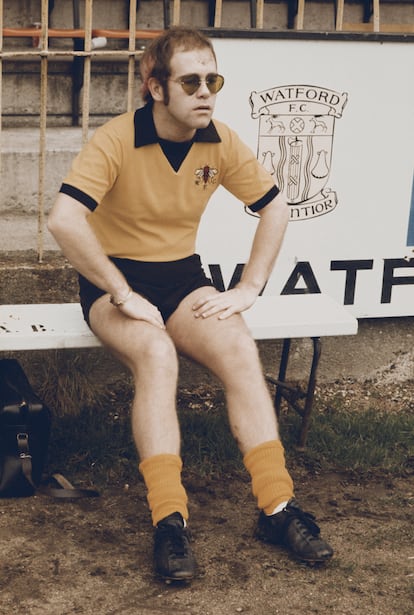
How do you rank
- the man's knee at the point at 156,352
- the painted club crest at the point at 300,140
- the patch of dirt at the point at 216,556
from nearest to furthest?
the patch of dirt at the point at 216,556 < the man's knee at the point at 156,352 < the painted club crest at the point at 300,140

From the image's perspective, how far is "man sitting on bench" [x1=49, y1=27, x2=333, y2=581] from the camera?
3.54 m

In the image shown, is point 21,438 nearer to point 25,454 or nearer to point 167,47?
point 25,454

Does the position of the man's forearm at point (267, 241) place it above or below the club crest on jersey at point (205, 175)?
below

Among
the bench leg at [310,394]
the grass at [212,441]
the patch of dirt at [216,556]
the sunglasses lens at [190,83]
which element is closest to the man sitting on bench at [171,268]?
the sunglasses lens at [190,83]

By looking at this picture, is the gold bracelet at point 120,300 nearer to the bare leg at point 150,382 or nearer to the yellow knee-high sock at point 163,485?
the bare leg at point 150,382

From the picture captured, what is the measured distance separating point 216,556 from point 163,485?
0.34m

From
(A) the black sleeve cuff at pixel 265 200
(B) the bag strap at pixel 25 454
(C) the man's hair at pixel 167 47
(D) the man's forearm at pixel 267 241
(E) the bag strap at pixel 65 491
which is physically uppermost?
(C) the man's hair at pixel 167 47

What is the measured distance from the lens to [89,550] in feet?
12.0

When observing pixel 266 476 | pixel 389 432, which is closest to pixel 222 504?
pixel 266 476

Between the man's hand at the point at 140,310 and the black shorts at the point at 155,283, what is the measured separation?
0.67 feet

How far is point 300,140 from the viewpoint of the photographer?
15.9 ft

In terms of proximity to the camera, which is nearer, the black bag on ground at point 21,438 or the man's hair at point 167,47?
the man's hair at point 167,47

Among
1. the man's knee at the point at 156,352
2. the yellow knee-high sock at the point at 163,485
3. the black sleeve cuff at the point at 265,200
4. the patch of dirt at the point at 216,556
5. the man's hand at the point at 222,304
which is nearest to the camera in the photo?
the patch of dirt at the point at 216,556

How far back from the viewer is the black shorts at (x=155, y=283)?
3.96m
